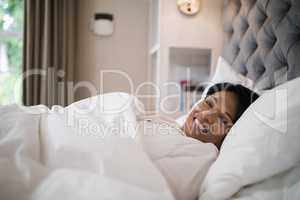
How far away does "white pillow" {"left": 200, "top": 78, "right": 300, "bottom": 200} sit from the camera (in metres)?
0.68

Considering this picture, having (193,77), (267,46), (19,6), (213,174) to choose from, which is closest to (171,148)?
(213,174)

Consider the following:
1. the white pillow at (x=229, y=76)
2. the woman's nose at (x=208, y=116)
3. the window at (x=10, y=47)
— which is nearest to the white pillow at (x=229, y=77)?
the white pillow at (x=229, y=76)

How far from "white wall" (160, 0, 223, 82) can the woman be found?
954 millimetres

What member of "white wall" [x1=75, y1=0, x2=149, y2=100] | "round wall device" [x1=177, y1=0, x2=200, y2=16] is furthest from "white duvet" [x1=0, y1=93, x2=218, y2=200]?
"white wall" [x1=75, y1=0, x2=149, y2=100]

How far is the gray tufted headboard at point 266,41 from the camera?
1185 millimetres

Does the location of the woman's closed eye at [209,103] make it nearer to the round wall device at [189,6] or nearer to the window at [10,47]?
the round wall device at [189,6]

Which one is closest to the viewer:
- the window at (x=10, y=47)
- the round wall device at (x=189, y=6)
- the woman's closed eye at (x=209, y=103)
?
the woman's closed eye at (x=209, y=103)

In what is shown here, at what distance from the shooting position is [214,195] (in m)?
0.67

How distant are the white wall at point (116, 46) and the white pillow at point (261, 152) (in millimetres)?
1971

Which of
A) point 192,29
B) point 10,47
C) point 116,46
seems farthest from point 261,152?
point 10,47

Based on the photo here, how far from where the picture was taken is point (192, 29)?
208 centimetres

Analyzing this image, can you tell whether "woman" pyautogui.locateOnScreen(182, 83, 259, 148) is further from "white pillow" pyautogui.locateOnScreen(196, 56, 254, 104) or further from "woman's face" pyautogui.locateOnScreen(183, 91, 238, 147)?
"white pillow" pyautogui.locateOnScreen(196, 56, 254, 104)

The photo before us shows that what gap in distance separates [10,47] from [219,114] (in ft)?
7.39

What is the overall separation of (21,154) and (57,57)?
1.91 metres
